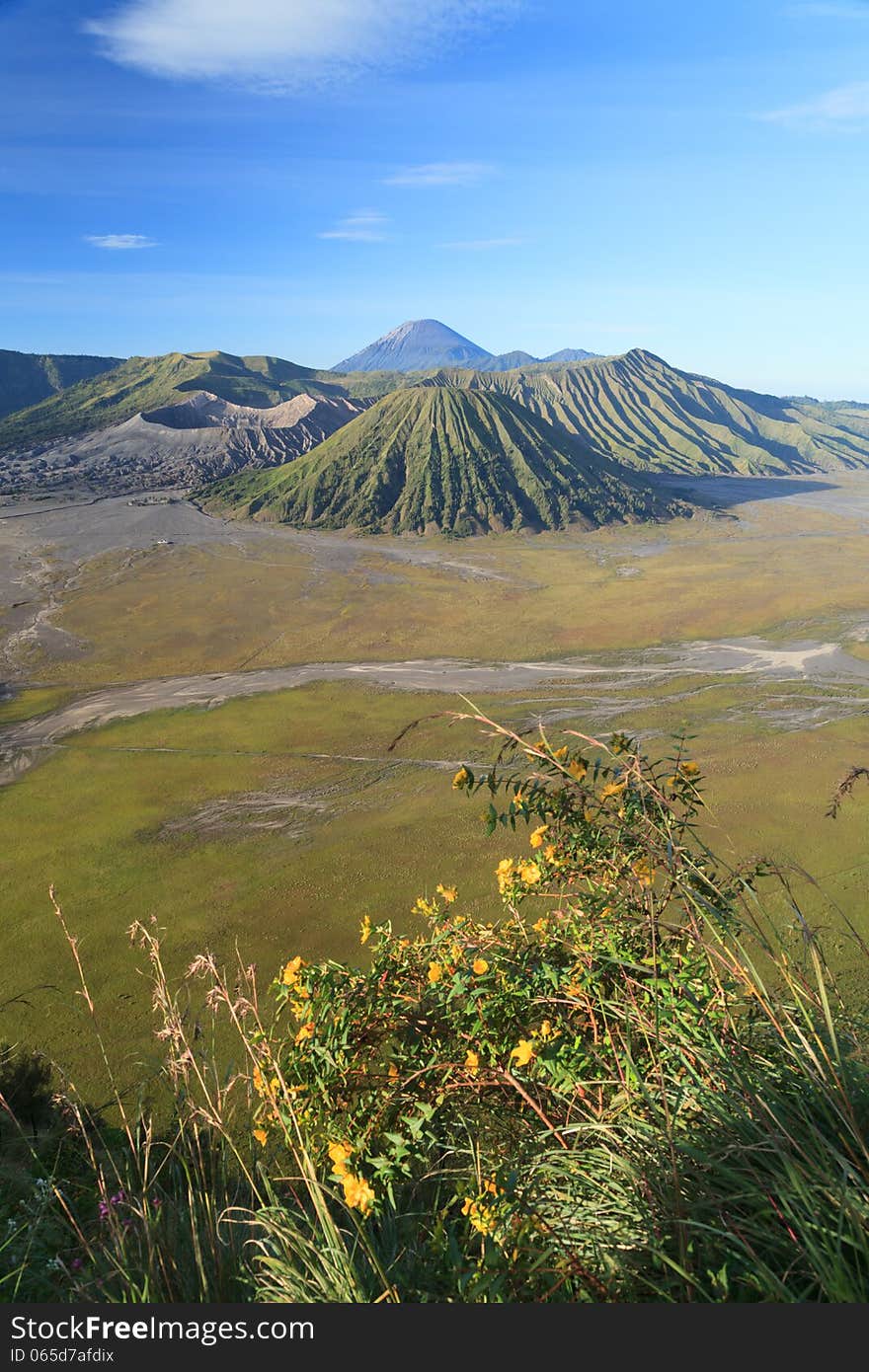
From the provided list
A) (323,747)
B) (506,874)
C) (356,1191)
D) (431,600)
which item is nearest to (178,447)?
(431,600)

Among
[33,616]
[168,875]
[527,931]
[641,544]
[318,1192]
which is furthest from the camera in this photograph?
[641,544]

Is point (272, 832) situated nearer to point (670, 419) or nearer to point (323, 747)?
point (323, 747)

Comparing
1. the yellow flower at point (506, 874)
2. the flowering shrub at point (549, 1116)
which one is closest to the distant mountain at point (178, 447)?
the yellow flower at point (506, 874)

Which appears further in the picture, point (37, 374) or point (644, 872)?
point (37, 374)

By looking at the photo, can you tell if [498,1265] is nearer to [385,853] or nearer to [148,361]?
[385,853]

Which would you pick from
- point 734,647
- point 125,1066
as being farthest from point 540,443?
point 125,1066

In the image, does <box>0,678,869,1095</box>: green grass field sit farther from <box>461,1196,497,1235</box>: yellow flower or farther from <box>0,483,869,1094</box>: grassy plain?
<box>461,1196,497,1235</box>: yellow flower
